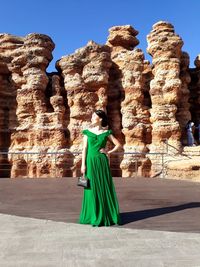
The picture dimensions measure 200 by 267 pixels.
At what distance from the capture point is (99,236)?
4.07 meters

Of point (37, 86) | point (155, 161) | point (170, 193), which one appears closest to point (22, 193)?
point (170, 193)

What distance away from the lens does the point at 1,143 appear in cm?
2400

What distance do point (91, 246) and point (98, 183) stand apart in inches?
55.0

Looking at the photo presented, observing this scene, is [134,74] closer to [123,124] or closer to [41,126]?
[123,124]

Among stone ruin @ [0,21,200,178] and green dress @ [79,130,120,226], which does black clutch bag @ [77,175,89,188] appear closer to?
green dress @ [79,130,120,226]

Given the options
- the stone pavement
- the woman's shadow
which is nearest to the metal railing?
the woman's shadow

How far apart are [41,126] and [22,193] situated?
14.8m

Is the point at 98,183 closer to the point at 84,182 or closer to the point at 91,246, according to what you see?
the point at 84,182

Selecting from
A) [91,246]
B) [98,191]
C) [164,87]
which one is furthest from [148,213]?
[164,87]

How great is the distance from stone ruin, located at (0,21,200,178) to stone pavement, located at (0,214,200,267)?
1697 cm

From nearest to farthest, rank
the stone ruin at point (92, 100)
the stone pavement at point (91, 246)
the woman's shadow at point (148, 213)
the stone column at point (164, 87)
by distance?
the stone pavement at point (91, 246) → the woman's shadow at point (148, 213) → the stone column at point (164, 87) → the stone ruin at point (92, 100)

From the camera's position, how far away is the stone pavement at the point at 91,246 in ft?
10.1

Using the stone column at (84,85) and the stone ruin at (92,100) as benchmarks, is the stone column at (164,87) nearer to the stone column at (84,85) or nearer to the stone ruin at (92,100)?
the stone ruin at (92,100)

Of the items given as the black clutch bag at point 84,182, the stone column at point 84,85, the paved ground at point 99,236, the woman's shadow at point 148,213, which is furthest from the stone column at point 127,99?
the black clutch bag at point 84,182
